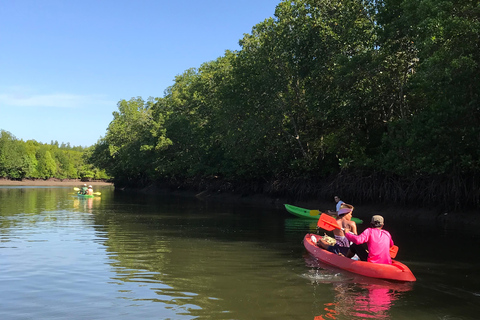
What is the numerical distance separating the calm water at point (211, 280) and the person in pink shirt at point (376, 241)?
2.02 feet

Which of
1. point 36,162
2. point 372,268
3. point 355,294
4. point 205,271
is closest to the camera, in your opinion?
point 355,294

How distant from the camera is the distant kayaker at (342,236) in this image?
11555 millimetres

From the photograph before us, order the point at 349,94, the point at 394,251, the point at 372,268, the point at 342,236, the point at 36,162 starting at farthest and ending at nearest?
the point at 36,162
the point at 349,94
the point at 342,236
the point at 394,251
the point at 372,268

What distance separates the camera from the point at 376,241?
994cm

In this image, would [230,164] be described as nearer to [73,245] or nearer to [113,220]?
[113,220]

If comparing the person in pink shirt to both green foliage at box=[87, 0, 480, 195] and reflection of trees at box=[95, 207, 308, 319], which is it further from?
green foliage at box=[87, 0, 480, 195]

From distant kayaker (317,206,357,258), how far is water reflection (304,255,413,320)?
0.63 meters

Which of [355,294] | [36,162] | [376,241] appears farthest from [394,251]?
Answer: [36,162]

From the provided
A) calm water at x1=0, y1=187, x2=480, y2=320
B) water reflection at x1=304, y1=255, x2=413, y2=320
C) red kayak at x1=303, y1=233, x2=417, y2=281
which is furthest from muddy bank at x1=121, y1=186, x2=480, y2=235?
water reflection at x1=304, y1=255, x2=413, y2=320

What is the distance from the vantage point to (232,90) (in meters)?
39.2

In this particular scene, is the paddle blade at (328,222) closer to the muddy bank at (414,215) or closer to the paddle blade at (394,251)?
the paddle blade at (394,251)

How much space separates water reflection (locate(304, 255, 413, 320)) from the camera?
727 cm

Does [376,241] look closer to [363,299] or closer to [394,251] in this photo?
[394,251]

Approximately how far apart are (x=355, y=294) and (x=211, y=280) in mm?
2998
